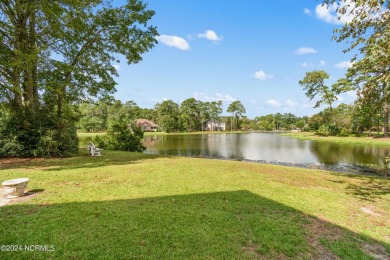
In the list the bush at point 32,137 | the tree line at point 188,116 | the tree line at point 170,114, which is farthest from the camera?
the tree line at point 170,114

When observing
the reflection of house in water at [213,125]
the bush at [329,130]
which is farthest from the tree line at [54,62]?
the reflection of house in water at [213,125]

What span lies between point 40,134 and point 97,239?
10.8m

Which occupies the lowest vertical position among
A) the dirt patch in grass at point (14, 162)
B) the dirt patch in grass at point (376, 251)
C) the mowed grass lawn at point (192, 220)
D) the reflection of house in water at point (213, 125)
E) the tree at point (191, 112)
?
the dirt patch in grass at point (376, 251)

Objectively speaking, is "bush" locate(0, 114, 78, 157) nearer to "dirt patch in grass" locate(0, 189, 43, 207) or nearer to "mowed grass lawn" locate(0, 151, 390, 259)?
"mowed grass lawn" locate(0, 151, 390, 259)

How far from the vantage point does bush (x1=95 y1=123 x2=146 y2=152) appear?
21.4 metres

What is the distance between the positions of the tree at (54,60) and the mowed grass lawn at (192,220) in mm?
5638

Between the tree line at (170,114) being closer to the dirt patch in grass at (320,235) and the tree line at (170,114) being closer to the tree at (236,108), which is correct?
the tree at (236,108)

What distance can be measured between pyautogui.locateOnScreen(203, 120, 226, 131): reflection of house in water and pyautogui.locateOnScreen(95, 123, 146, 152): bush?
235ft

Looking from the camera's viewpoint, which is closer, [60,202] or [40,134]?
[60,202]

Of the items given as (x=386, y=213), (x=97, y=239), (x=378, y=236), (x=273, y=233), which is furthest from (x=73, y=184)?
(x=386, y=213)

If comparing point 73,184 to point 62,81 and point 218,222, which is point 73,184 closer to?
point 218,222

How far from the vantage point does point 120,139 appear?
21562mm

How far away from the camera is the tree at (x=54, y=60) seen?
10.9m

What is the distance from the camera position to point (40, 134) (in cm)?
1169
